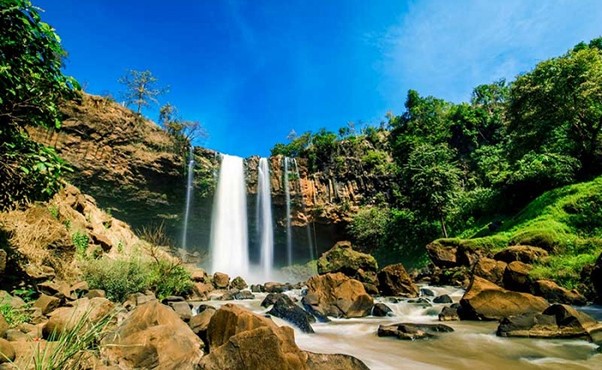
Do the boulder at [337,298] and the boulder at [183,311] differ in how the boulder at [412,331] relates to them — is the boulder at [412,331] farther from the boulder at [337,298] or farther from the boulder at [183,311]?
the boulder at [183,311]

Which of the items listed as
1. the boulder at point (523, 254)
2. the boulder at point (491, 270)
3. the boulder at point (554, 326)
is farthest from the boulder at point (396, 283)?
the boulder at point (554, 326)

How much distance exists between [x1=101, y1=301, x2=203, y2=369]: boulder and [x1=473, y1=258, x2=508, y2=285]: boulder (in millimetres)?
→ 11906

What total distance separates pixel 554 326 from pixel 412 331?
2934 mm

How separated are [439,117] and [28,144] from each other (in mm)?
45286

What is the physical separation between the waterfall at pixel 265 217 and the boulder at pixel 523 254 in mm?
23620

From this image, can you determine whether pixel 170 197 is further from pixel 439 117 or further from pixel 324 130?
pixel 439 117

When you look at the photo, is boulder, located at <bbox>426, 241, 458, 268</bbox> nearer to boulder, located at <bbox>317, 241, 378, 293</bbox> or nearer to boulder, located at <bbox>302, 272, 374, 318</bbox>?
boulder, located at <bbox>317, 241, 378, 293</bbox>

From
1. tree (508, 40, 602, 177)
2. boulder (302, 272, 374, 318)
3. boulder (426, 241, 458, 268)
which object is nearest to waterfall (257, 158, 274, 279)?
boulder (426, 241, 458, 268)

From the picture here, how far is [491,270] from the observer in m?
13.7

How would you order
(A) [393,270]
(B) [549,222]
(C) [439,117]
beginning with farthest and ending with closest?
1. (C) [439,117]
2. (B) [549,222]
3. (A) [393,270]

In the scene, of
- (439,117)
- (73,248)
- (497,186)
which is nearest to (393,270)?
(73,248)

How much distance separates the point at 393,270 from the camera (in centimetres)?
1706

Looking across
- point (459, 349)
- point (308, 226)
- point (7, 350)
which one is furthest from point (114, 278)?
point (308, 226)

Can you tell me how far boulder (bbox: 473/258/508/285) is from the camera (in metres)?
13.5
